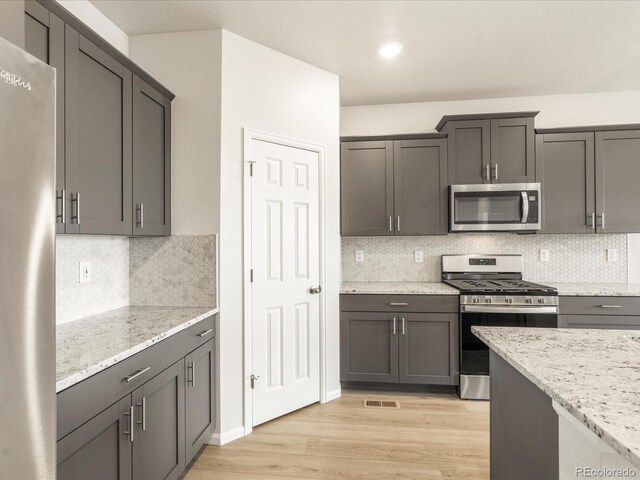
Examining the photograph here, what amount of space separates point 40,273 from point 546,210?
3.71 metres

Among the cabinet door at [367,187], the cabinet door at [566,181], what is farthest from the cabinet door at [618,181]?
the cabinet door at [367,187]

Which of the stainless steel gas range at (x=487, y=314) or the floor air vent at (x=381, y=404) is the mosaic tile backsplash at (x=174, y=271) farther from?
the stainless steel gas range at (x=487, y=314)

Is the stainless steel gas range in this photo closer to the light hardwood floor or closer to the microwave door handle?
the light hardwood floor

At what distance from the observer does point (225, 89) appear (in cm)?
252

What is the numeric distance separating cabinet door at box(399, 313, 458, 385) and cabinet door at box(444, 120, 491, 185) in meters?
1.27

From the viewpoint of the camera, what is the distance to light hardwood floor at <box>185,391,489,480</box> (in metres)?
2.15

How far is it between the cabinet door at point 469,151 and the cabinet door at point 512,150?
6cm

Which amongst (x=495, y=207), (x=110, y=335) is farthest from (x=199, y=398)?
(x=495, y=207)

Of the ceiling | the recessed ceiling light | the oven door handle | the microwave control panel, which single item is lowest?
the oven door handle

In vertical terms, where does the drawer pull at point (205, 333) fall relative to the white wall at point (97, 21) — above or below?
below

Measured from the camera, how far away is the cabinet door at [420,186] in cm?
348

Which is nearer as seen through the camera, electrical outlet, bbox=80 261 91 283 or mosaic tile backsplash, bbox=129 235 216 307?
electrical outlet, bbox=80 261 91 283

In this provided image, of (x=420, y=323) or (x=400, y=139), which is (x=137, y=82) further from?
(x=420, y=323)

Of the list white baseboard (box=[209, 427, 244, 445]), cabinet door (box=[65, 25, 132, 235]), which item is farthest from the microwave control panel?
cabinet door (box=[65, 25, 132, 235])
